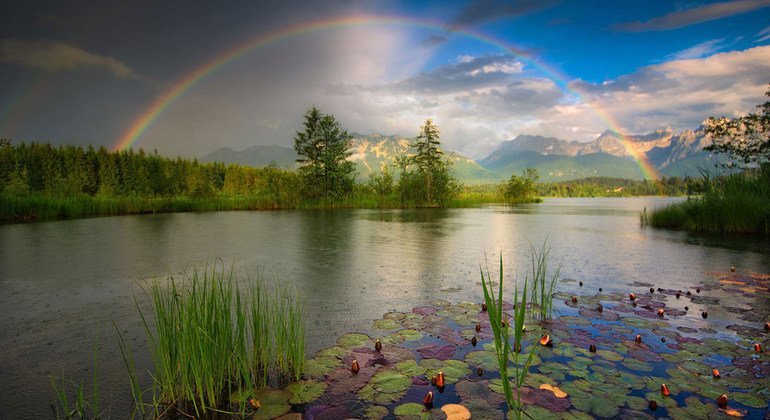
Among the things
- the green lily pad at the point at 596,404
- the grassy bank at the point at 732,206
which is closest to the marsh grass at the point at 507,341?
the green lily pad at the point at 596,404

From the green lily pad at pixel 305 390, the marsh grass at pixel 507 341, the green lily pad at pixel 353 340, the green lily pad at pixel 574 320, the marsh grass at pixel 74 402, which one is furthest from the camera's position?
the green lily pad at pixel 574 320

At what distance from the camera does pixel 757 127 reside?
15.2 m

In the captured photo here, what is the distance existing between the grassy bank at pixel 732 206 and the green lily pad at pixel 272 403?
56.0ft

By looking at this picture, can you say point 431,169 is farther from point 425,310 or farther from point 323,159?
point 425,310

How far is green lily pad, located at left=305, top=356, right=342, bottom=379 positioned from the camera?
3.10m

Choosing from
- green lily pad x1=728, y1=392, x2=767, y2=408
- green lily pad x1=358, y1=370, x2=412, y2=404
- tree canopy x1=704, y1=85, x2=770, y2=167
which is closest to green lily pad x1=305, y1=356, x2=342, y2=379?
green lily pad x1=358, y1=370, x2=412, y2=404

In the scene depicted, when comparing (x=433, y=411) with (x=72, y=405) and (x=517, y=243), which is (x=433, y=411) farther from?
(x=517, y=243)

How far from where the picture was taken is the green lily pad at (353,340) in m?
3.75

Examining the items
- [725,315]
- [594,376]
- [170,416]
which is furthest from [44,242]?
[725,315]

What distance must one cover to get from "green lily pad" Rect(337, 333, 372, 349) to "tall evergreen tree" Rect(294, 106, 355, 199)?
99.4 ft

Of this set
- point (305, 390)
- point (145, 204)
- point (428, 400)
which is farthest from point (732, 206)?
point (145, 204)

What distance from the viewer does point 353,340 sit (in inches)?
153

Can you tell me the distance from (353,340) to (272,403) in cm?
131

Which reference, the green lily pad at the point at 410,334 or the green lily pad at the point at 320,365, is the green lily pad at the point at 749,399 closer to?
the green lily pad at the point at 410,334
